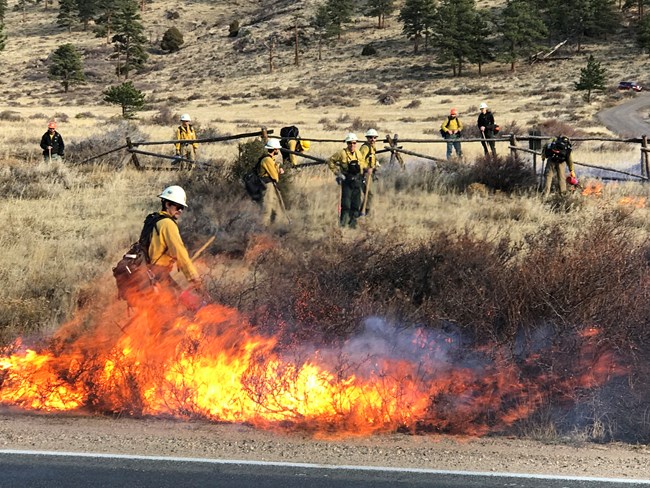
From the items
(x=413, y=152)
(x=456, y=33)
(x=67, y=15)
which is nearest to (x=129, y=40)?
(x=67, y=15)

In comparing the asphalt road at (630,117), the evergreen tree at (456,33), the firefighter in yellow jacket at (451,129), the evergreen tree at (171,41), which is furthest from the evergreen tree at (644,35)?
the evergreen tree at (171,41)

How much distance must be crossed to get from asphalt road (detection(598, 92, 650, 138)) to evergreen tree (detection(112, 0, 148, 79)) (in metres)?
50.8

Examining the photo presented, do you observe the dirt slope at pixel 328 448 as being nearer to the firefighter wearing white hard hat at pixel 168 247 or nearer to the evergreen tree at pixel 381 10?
the firefighter wearing white hard hat at pixel 168 247

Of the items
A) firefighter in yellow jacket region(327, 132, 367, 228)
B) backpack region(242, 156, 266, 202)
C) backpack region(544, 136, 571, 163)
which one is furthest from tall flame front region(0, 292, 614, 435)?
backpack region(544, 136, 571, 163)

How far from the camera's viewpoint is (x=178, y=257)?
6.23 metres

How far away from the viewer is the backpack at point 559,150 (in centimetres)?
1348

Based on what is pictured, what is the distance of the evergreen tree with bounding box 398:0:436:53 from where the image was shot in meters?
72.8

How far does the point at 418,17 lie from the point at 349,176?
65.8 metres

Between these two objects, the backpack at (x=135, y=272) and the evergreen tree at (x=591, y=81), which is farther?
the evergreen tree at (x=591, y=81)

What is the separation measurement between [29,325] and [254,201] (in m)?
4.89

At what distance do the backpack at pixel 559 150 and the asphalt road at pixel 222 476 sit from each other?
31.6 feet

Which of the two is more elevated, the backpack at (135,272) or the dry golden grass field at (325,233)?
the backpack at (135,272)

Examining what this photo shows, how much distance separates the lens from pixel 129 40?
78.1m

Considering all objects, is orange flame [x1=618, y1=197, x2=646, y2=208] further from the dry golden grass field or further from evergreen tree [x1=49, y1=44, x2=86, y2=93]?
evergreen tree [x1=49, y1=44, x2=86, y2=93]
